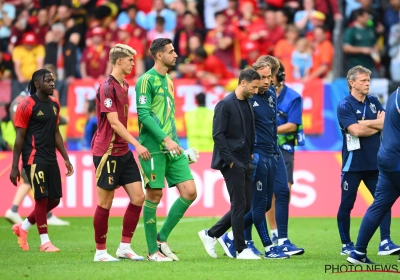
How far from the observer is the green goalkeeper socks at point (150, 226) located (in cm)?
1023

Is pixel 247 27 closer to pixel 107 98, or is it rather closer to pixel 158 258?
pixel 107 98

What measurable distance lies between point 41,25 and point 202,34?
14.9 ft

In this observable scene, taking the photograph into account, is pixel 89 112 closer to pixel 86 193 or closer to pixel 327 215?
pixel 86 193

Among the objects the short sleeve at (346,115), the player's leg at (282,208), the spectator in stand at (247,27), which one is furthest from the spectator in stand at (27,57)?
the short sleeve at (346,115)

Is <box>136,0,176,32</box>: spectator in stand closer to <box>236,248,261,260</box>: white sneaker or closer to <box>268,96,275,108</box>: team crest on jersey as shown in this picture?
<box>268,96,275,108</box>: team crest on jersey

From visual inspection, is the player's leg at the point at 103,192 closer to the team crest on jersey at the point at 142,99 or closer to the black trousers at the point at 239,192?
the team crest on jersey at the point at 142,99

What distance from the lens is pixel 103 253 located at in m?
10.2

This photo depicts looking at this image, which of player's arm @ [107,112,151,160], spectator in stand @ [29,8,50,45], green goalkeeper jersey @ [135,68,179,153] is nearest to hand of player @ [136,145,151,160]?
player's arm @ [107,112,151,160]

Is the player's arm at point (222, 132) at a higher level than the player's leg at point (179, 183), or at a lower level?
higher

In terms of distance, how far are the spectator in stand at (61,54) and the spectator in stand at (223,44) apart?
11.7 feet

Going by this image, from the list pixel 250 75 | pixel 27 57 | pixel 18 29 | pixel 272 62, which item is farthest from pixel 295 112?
pixel 18 29

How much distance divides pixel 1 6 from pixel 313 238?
1443 centimetres

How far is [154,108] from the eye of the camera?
1024 cm

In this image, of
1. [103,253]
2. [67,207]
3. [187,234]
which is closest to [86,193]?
[67,207]
